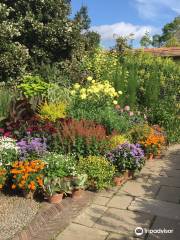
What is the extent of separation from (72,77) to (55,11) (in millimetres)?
2273

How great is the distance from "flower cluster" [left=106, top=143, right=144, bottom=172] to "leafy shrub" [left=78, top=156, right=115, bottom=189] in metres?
0.28

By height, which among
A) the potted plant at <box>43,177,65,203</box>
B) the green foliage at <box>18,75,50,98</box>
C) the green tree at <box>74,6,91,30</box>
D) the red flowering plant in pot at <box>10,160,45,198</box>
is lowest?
the potted plant at <box>43,177,65,203</box>

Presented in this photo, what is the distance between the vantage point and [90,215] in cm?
520

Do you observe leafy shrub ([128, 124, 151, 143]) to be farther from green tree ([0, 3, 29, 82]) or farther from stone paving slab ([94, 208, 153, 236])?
green tree ([0, 3, 29, 82])

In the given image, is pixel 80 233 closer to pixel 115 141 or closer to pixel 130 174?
pixel 130 174

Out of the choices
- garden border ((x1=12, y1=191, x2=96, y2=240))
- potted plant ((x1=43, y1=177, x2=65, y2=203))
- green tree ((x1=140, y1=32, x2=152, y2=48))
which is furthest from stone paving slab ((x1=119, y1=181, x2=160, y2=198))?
green tree ((x1=140, y1=32, x2=152, y2=48))

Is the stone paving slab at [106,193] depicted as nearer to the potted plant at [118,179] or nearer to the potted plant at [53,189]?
the potted plant at [118,179]

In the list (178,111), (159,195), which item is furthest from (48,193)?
(178,111)

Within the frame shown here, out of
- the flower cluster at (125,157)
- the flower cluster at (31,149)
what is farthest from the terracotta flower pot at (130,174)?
the flower cluster at (31,149)

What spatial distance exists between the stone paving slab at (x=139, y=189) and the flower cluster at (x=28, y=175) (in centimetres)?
143

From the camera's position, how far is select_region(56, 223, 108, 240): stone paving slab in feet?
14.8

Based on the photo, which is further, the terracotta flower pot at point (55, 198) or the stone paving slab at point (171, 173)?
the stone paving slab at point (171, 173)

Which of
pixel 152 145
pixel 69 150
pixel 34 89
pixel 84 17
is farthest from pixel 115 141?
pixel 84 17

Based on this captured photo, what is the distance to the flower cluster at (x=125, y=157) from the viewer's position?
21.8ft
